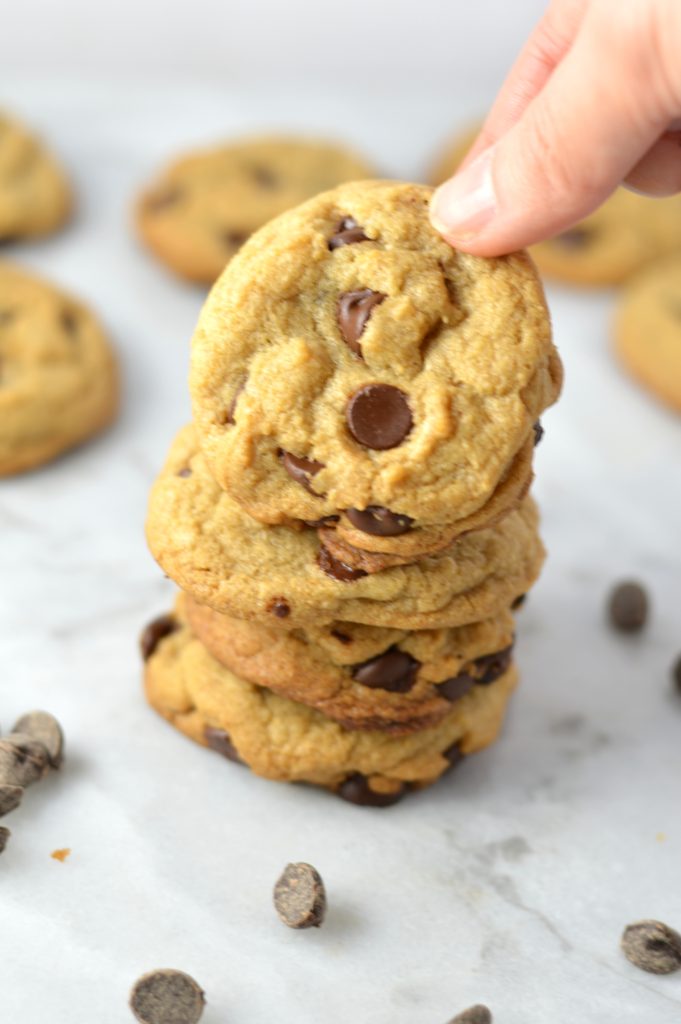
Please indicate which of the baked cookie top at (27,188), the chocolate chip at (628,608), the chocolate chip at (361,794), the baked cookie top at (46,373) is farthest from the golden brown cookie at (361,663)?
the baked cookie top at (27,188)

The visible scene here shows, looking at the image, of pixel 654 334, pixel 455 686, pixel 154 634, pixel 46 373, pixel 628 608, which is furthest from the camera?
pixel 654 334

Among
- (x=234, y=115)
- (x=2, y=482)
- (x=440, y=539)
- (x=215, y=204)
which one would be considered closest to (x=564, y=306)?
(x=215, y=204)

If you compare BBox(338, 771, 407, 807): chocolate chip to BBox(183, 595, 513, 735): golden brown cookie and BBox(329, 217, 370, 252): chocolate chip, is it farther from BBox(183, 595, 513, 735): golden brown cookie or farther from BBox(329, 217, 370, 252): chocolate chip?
BBox(329, 217, 370, 252): chocolate chip

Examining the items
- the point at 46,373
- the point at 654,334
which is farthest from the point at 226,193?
the point at 654,334

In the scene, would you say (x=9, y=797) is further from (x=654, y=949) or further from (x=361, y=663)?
(x=654, y=949)

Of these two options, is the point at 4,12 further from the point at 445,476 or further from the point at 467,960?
the point at 467,960

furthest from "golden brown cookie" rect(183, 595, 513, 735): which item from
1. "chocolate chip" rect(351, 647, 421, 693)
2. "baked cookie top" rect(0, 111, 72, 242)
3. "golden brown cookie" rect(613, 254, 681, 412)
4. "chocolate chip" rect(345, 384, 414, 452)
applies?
"baked cookie top" rect(0, 111, 72, 242)
